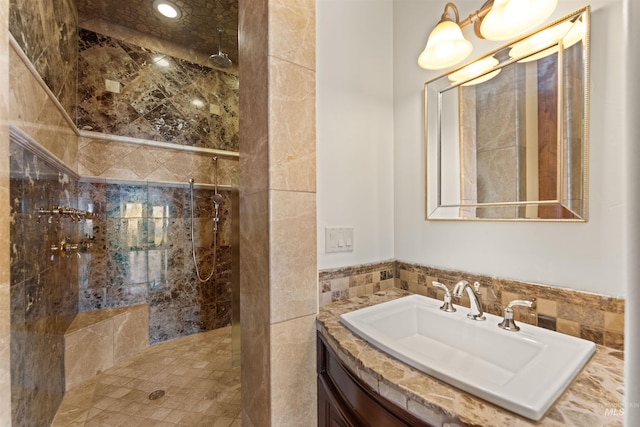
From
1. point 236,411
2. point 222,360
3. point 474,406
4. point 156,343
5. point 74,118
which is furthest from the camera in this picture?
point 156,343

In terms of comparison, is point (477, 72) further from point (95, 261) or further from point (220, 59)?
point (95, 261)

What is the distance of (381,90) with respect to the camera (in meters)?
1.30

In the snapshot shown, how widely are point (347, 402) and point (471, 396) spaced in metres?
0.39

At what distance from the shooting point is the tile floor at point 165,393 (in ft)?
5.23

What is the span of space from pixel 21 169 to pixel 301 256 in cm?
130

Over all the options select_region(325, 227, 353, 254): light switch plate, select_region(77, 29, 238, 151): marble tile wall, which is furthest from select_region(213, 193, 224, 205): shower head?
select_region(325, 227, 353, 254): light switch plate

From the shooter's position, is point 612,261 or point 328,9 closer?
point 612,261

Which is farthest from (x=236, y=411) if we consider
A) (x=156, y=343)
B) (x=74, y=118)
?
(x=74, y=118)

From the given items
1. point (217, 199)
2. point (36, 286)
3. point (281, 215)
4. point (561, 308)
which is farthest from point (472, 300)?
point (217, 199)

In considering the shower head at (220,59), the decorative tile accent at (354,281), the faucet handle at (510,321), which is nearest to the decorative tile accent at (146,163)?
the shower head at (220,59)

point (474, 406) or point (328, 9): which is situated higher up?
point (328, 9)

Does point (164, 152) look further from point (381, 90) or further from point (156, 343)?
point (381, 90)

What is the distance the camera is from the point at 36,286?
1.33 meters

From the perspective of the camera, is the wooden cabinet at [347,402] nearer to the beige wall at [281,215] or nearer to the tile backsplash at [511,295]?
the beige wall at [281,215]
